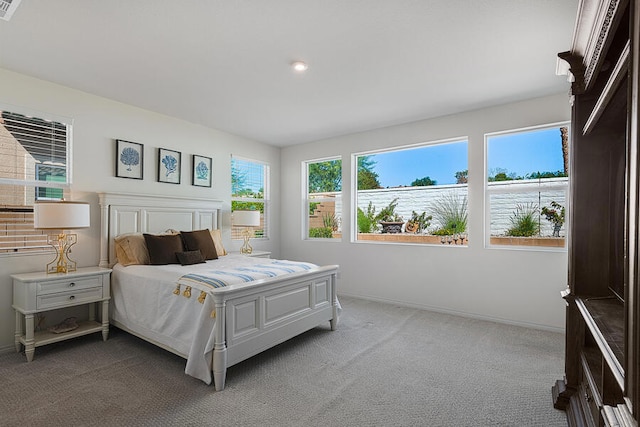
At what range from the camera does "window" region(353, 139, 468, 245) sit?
4340mm

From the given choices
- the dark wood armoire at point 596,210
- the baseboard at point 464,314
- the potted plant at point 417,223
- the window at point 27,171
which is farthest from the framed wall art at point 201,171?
the dark wood armoire at point 596,210

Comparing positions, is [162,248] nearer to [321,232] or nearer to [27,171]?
[27,171]

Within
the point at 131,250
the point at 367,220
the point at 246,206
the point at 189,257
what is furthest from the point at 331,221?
the point at 131,250

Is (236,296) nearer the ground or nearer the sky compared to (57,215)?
nearer the ground

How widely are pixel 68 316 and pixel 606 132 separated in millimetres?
4662

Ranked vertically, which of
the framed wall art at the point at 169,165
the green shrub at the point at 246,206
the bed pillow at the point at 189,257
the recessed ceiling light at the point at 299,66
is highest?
the recessed ceiling light at the point at 299,66

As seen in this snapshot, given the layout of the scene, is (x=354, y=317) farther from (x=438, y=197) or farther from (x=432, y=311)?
(x=438, y=197)

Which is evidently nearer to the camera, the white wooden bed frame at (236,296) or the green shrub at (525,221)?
the white wooden bed frame at (236,296)

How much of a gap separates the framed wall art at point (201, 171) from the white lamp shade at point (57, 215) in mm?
1693

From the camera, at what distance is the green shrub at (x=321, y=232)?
5.54 metres

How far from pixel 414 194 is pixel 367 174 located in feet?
2.64

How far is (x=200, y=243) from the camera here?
12.9 feet

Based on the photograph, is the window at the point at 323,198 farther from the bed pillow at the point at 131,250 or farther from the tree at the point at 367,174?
the bed pillow at the point at 131,250

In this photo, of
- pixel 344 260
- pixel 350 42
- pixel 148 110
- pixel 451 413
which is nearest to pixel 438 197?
pixel 344 260
